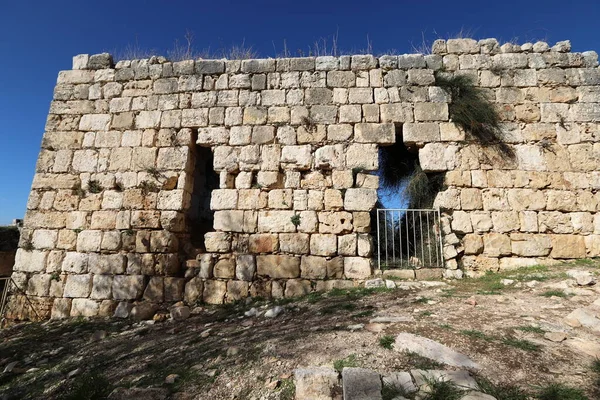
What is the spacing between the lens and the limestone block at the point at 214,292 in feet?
18.0

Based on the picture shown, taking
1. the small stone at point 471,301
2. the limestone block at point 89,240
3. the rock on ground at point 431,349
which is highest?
the limestone block at point 89,240

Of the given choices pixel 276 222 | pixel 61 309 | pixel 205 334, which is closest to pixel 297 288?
pixel 276 222

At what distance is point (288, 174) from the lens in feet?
19.3

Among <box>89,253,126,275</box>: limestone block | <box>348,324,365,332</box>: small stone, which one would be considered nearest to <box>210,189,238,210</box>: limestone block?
<box>89,253,126,275</box>: limestone block

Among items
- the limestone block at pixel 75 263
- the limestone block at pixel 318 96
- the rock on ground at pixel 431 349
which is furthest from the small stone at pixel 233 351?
the limestone block at pixel 318 96

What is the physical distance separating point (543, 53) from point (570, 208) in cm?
301

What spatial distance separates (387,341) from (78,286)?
5.45 m

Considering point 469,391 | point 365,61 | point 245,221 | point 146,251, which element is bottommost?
point 469,391

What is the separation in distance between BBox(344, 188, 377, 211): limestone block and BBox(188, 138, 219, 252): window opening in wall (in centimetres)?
297

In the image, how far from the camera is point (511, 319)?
11.4 ft

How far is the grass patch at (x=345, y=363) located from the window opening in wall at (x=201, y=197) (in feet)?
13.8

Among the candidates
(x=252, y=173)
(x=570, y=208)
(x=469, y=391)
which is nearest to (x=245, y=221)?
(x=252, y=173)

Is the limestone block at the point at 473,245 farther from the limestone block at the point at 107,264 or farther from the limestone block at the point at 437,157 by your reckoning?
the limestone block at the point at 107,264

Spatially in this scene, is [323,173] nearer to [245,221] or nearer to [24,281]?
[245,221]
